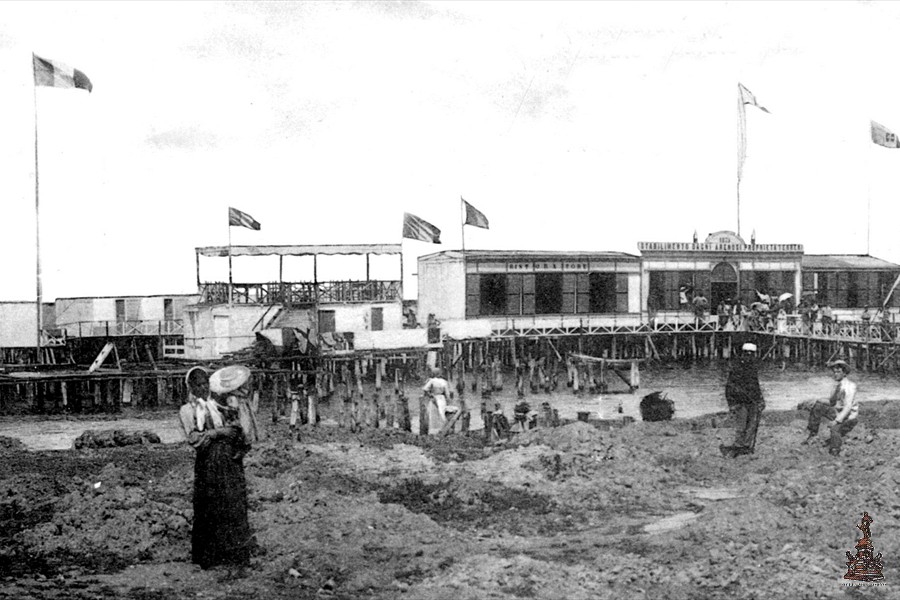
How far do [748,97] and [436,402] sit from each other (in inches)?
772

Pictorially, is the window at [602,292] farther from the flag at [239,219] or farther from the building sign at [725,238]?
the flag at [239,219]

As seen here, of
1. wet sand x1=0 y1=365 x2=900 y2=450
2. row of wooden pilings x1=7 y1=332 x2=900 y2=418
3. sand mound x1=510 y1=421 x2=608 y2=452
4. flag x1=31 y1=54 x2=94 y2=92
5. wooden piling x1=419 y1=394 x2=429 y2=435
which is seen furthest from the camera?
row of wooden pilings x1=7 y1=332 x2=900 y2=418

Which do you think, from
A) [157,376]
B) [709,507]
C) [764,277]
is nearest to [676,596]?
[709,507]

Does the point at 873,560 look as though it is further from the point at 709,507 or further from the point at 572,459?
the point at 572,459

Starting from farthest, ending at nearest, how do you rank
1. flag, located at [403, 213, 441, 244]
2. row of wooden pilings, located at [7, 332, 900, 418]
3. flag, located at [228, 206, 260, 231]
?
flag, located at [403, 213, 441, 244]
flag, located at [228, 206, 260, 231]
row of wooden pilings, located at [7, 332, 900, 418]

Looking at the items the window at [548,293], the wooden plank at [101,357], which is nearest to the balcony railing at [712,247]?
the window at [548,293]

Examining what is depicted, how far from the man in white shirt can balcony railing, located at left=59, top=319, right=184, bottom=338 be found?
35.3 m

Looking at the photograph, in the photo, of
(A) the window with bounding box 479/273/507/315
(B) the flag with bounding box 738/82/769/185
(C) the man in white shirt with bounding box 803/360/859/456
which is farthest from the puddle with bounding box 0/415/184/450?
(B) the flag with bounding box 738/82/769/185

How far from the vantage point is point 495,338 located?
36906 millimetres

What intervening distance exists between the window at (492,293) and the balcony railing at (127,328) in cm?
1628

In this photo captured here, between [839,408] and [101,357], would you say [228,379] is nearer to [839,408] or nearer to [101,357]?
[839,408]

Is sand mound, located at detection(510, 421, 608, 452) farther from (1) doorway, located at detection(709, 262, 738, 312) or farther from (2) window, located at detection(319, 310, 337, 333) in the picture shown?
(1) doorway, located at detection(709, 262, 738, 312)

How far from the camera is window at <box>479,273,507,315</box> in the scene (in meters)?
37.3

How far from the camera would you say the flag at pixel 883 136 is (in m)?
26.5
